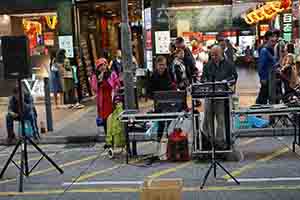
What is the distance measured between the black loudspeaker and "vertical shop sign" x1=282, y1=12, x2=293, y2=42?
881cm

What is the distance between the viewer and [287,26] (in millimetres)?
14766

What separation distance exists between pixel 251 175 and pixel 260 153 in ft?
4.94

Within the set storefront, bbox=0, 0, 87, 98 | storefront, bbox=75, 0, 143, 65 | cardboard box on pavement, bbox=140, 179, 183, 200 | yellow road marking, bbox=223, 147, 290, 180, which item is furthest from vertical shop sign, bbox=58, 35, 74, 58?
cardboard box on pavement, bbox=140, 179, 183, 200

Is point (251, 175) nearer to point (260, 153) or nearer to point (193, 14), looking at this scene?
point (260, 153)

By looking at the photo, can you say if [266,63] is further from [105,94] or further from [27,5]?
[27,5]

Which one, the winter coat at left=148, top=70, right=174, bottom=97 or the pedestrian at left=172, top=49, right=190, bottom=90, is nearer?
the winter coat at left=148, top=70, right=174, bottom=97

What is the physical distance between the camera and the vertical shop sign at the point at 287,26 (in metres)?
14.7

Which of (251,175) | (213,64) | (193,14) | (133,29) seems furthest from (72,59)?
(251,175)

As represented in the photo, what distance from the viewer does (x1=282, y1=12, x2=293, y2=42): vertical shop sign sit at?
14.7m

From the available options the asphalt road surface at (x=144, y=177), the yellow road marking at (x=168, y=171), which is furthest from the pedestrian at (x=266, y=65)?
the yellow road marking at (x=168, y=171)

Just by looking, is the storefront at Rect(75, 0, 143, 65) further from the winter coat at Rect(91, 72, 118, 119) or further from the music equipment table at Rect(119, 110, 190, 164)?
the music equipment table at Rect(119, 110, 190, 164)

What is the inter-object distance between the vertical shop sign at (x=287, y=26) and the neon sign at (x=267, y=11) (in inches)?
9.5

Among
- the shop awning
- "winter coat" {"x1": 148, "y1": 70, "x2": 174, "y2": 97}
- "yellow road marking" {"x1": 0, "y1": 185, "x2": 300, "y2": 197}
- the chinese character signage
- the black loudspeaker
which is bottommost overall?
"yellow road marking" {"x1": 0, "y1": 185, "x2": 300, "y2": 197}

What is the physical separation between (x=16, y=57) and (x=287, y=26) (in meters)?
9.07
